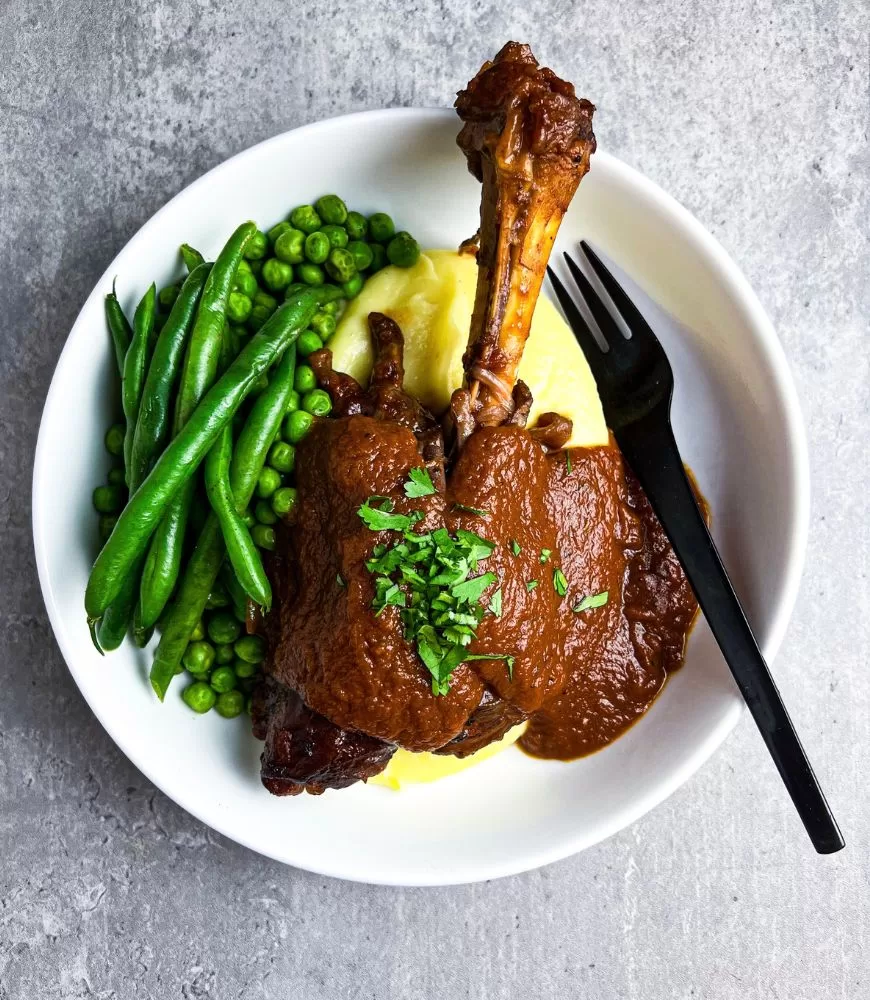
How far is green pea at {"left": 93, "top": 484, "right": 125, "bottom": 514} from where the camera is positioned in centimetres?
365

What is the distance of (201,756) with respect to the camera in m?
3.81

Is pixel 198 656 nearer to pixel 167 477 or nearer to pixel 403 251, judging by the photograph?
pixel 167 477

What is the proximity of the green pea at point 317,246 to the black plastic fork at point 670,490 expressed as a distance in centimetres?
102

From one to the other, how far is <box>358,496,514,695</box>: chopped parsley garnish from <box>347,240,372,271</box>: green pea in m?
1.28

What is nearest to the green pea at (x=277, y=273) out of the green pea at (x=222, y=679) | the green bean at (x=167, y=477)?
the green bean at (x=167, y=477)

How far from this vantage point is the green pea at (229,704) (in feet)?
12.6

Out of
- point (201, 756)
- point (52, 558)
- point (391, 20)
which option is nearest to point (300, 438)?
point (52, 558)

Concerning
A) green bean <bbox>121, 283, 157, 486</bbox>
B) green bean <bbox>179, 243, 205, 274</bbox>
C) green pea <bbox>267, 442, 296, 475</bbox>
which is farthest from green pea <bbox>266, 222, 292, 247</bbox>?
green pea <bbox>267, 442, 296, 475</bbox>

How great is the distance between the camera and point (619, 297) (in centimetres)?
389

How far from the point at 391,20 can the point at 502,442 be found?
219 centimetres

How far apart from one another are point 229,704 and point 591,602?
64.9 inches

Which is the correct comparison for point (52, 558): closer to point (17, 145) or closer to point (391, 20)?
point (17, 145)

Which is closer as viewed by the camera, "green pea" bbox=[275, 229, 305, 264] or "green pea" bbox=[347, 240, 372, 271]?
"green pea" bbox=[275, 229, 305, 264]

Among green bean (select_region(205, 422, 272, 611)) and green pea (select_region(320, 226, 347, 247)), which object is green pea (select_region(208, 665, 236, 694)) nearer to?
green bean (select_region(205, 422, 272, 611))
